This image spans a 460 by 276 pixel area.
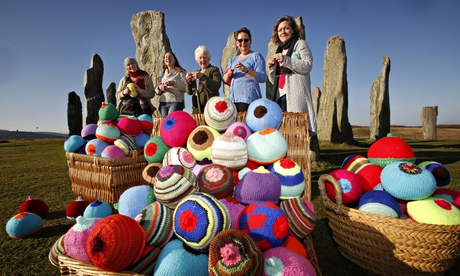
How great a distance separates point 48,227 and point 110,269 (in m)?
1.67

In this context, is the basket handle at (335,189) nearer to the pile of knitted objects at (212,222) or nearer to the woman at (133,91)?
the pile of knitted objects at (212,222)

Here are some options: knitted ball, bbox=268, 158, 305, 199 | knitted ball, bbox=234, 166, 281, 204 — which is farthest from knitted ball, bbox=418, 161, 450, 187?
knitted ball, bbox=234, 166, 281, 204

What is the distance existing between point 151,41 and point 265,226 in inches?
304

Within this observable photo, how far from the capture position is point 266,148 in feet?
6.47

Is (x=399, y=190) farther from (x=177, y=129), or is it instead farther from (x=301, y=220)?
(x=177, y=129)

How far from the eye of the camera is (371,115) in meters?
11.8

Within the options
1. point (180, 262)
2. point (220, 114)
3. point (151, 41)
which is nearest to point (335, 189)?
point (180, 262)

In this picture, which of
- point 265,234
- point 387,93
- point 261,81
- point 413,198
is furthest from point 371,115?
point 265,234

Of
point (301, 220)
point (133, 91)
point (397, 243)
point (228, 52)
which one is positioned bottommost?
point (397, 243)

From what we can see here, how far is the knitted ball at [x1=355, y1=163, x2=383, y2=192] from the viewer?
72.4 inches

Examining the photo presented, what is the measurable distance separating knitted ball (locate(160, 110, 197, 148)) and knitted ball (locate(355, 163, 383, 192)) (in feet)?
4.51

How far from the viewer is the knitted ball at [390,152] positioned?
191 centimetres

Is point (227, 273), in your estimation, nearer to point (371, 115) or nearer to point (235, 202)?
point (235, 202)

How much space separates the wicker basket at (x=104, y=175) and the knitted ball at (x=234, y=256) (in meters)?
1.94
